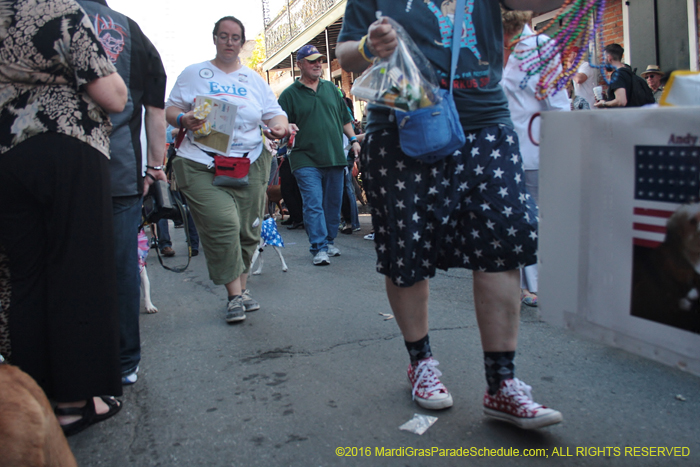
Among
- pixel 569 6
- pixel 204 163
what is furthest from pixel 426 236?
pixel 204 163

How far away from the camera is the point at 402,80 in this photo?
1937 mm

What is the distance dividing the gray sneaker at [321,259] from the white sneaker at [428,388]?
11.6 feet

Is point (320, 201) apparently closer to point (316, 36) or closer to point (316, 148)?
point (316, 148)

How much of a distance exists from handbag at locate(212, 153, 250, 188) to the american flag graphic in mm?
2916

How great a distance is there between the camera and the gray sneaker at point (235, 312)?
154 inches

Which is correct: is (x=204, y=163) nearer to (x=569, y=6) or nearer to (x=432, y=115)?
(x=432, y=115)

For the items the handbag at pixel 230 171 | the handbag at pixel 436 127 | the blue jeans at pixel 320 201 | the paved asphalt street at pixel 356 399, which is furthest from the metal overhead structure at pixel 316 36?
the handbag at pixel 436 127

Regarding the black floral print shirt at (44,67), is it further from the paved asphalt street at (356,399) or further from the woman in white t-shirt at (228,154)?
the woman in white t-shirt at (228,154)

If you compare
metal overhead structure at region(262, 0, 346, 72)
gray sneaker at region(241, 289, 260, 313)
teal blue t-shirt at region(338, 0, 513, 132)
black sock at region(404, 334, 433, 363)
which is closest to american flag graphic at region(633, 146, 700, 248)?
teal blue t-shirt at region(338, 0, 513, 132)

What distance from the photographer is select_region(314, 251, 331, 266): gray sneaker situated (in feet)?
19.5

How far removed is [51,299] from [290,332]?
164cm

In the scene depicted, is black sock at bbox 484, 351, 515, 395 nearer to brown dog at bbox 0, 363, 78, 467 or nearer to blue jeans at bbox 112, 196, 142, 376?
brown dog at bbox 0, 363, 78, 467

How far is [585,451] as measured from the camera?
203 centimetres

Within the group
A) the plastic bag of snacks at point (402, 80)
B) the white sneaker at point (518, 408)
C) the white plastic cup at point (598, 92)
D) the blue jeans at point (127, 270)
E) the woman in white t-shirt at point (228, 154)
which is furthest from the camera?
the white plastic cup at point (598, 92)
